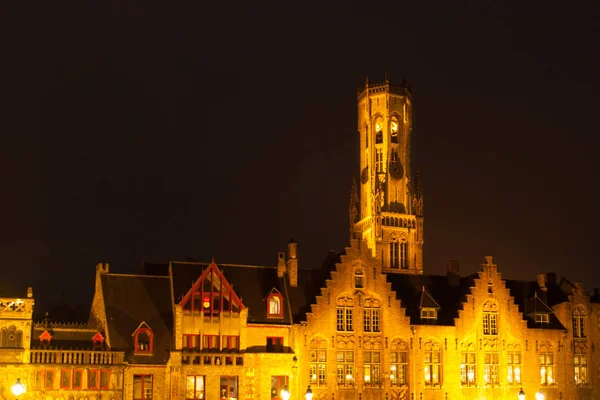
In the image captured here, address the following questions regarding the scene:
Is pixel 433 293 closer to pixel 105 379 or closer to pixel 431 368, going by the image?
pixel 431 368

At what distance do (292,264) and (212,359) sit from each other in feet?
34.8

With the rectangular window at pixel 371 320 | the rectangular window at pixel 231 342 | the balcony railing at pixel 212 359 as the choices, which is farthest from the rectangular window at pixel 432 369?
the rectangular window at pixel 231 342

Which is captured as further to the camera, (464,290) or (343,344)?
(464,290)

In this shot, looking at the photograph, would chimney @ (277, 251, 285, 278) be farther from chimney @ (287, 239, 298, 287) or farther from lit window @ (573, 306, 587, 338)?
lit window @ (573, 306, 587, 338)

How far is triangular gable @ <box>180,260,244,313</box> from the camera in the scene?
7375 centimetres

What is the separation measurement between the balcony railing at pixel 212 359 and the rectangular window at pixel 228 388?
42.8 inches

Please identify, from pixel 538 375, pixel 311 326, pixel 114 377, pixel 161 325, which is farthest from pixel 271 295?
pixel 538 375

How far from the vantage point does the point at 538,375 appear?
269ft

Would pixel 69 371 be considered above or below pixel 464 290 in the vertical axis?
below

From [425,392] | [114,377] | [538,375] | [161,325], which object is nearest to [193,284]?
[161,325]

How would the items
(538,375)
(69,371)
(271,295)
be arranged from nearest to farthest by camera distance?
(69,371), (271,295), (538,375)

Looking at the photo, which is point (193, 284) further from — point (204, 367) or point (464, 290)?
point (464, 290)

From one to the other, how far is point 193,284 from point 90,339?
27.2 ft

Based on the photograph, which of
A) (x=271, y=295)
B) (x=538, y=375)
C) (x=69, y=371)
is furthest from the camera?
(x=538, y=375)
